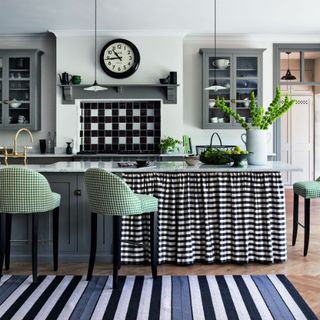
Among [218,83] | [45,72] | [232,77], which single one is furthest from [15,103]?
[232,77]

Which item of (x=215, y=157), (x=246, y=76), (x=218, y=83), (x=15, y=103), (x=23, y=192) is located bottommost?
(x=23, y=192)

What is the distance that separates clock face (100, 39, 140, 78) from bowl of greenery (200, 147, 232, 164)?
302 centimetres

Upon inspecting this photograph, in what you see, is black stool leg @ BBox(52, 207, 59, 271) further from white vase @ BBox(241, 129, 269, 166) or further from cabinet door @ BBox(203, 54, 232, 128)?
cabinet door @ BBox(203, 54, 232, 128)

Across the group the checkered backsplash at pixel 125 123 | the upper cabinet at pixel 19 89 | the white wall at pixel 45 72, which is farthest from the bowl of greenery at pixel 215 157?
the white wall at pixel 45 72

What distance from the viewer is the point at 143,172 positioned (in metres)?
3.62

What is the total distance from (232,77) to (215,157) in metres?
3.13

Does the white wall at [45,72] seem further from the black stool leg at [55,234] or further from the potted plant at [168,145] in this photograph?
the black stool leg at [55,234]

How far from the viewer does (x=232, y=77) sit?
6.58 meters

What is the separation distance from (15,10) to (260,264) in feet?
14.6

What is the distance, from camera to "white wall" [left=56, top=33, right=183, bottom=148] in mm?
6504

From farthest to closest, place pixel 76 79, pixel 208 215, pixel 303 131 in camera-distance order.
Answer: pixel 303 131, pixel 76 79, pixel 208 215

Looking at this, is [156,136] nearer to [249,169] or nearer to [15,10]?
[15,10]

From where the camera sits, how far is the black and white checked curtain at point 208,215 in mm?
3576

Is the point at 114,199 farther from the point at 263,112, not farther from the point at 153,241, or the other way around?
the point at 263,112
